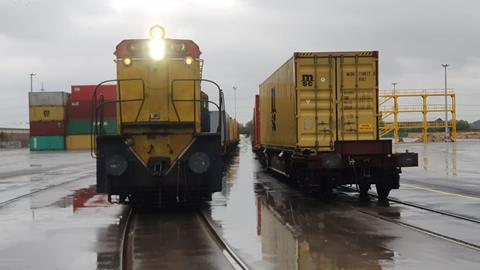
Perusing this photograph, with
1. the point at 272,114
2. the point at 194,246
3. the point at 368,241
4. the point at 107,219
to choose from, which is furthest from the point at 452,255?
the point at 272,114

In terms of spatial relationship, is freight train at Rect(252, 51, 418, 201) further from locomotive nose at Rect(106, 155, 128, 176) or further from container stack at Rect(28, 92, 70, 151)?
container stack at Rect(28, 92, 70, 151)

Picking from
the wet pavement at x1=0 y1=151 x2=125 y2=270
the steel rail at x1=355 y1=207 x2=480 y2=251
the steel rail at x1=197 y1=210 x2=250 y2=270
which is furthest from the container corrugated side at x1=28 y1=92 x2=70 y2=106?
the steel rail at x1=355 y1=207 x2=480 y2=251

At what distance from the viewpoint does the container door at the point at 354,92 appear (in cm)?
1423

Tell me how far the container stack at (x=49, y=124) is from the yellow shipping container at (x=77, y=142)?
82cm

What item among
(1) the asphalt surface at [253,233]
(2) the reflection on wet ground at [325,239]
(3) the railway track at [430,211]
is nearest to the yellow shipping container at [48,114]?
(1) the asphalt surface at [253,233]

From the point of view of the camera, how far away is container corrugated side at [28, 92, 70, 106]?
75312 millimetres

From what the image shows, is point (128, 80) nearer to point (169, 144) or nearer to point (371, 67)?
point (169, 144)

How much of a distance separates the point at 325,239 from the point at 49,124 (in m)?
71.8

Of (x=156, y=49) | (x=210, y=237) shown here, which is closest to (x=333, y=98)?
(x=156, y=49)

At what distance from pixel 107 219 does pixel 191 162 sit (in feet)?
7.01

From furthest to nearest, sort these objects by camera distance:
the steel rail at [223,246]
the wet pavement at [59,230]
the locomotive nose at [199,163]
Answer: the locomotive nose at [199,163] < the wet pavement at [59,230] < the steel rail at [223,246]

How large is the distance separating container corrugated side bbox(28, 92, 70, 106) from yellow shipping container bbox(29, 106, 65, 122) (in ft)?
1.83

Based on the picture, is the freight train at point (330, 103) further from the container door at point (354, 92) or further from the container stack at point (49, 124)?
the container stack at point (49, 124)

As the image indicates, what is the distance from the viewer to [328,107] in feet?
46.8
